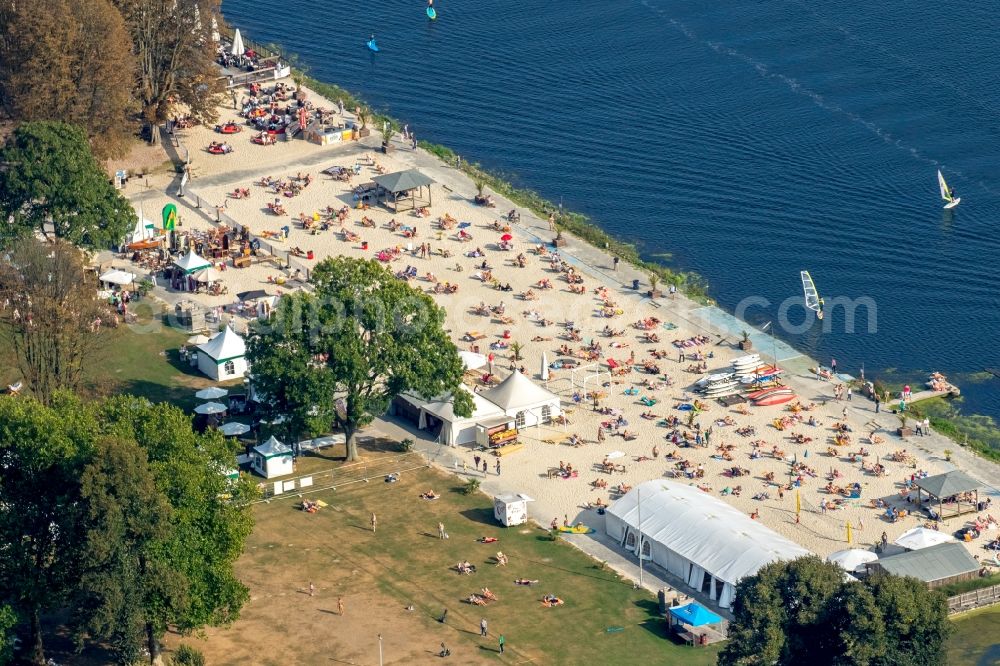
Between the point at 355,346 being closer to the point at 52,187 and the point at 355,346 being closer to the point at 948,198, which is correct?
the point at 52,187

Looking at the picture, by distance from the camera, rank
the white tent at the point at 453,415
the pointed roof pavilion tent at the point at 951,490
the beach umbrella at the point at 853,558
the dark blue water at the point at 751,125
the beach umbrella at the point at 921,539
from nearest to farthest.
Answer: the beach umbrella at the point at 853,558
the beach umbrella at the point at 921,539
the pointed roof pavilion tent at the point at 951,490
the white tent at the point at 453,415
the dark blue water at the point at 751,125

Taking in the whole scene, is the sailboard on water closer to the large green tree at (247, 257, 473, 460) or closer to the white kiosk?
the large green tree at (247, 257, 473, 460)

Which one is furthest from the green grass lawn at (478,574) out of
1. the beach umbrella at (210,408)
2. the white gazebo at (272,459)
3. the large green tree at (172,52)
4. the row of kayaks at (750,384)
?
the large green tree at (172,52)

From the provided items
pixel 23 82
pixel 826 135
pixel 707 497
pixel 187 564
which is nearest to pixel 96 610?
pixel 187 564

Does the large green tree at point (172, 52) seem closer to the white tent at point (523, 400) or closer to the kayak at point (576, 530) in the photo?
the white tent at point (523, 400)

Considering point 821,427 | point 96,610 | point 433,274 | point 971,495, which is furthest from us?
point 433,274

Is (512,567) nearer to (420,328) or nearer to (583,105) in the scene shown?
(420,328)

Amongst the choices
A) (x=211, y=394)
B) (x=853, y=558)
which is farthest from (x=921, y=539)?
(x=211, y=394)

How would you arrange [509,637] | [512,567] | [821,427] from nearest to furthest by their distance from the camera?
[509,637]
[512,567]
[821,427]
